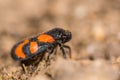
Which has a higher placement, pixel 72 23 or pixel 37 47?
pixel 37 47

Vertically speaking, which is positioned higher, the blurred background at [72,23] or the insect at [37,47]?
the insect at [37,47]

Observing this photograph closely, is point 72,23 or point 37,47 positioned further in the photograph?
point 72,23

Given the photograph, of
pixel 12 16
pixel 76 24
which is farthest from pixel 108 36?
pixel 12 16

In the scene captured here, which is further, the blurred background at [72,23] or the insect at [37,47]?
the blurred background at [72,23]
